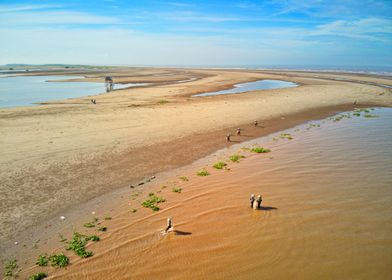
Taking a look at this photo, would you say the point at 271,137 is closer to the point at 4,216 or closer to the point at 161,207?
the point at 161,207

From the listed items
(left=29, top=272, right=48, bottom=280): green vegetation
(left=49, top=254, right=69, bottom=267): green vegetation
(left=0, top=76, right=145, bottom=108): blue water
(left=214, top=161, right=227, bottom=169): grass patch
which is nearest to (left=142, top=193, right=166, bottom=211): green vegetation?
(left=49, top=254, right=69, bottom=267): green vegetation

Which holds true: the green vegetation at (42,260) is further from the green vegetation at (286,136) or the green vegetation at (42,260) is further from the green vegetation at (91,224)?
the green vegetation at (286,136)

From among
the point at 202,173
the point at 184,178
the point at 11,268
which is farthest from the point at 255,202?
the point at 11,268

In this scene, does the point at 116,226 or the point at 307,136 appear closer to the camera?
the point at 116,226

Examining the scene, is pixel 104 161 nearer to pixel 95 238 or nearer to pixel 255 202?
pixel 95 238

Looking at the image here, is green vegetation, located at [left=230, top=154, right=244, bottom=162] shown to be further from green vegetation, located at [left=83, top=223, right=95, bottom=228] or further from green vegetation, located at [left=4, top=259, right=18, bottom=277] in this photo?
green vegetation, located at [left=4, top=259, right=18, bottom=277]

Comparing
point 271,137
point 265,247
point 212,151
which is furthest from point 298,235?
point 271,137
